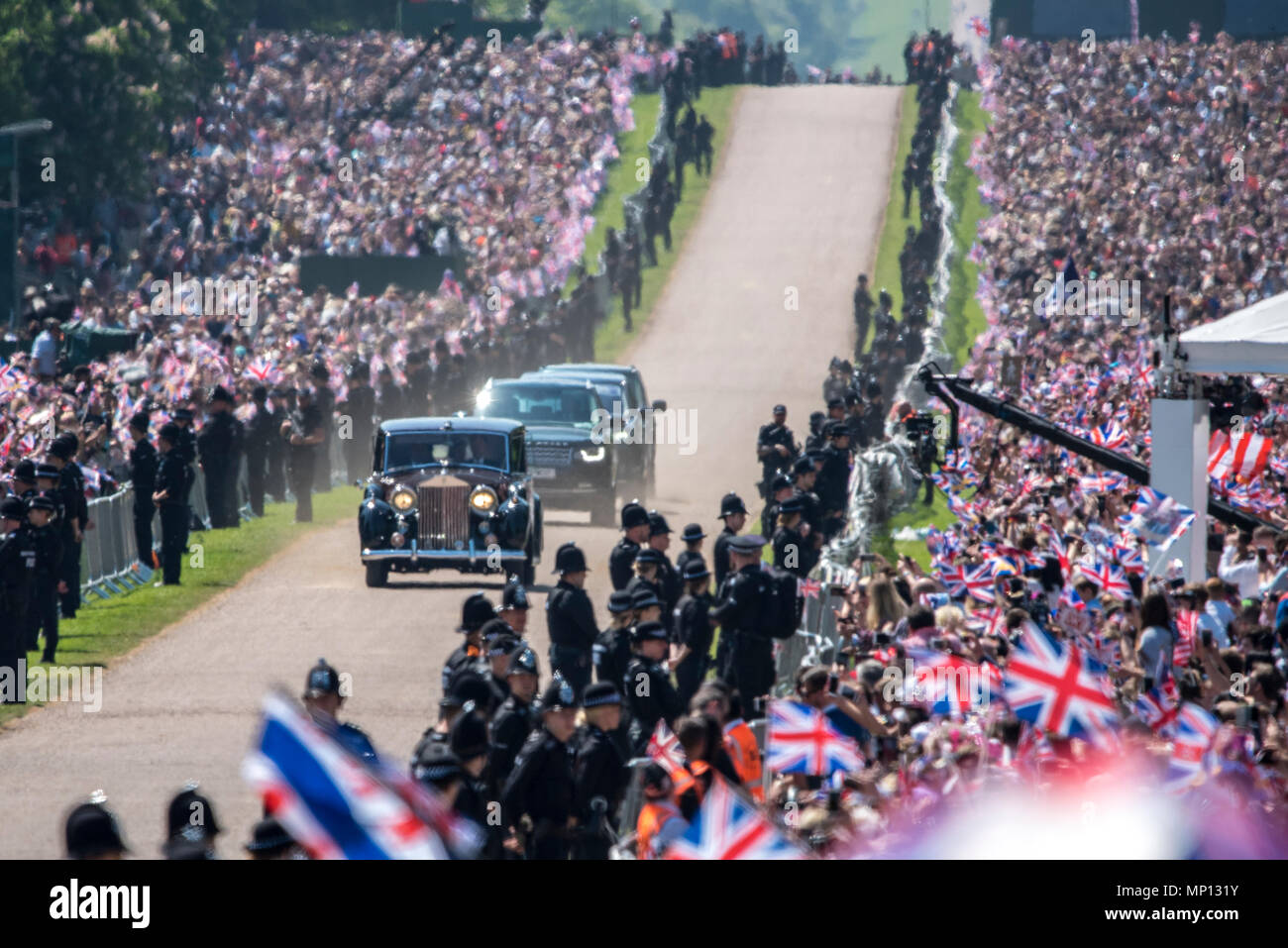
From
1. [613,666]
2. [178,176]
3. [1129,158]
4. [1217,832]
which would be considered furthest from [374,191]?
[1217,832]

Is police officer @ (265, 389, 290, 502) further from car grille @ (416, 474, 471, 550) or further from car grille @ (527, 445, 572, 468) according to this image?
car grille @ (416, 474, 471, 550)

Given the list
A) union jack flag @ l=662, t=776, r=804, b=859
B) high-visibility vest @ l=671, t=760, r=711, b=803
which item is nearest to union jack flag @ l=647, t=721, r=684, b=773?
high-visibility vest @ l=671, t=760, r=711, b=803

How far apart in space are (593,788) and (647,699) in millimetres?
1991

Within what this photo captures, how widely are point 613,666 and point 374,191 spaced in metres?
37.6

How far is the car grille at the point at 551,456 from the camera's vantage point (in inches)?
1059

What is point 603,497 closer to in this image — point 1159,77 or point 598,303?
point 598,303

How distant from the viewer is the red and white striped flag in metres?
18.5

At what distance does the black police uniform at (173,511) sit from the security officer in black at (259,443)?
14.4ft

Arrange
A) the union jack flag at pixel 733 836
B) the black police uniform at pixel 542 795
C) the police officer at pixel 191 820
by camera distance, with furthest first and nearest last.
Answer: the black police uniform at pixel 542 795 < the police officer at pixel 191 820 < the union jack flag at pixel 733 836

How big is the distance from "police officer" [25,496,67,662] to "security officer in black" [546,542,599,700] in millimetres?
4862

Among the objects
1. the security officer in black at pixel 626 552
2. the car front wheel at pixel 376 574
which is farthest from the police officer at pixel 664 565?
the car front wheel at pixel 376 574

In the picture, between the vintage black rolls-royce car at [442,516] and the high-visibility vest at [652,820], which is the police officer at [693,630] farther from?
the vintage black rolls-royce car at [442,516]

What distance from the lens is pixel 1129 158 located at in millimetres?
48312

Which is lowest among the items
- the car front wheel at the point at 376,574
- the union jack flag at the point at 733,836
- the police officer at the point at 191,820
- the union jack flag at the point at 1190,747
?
the car front wheel at the point at 376,574
